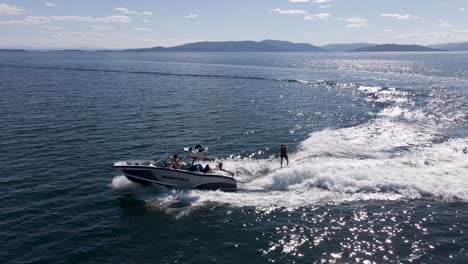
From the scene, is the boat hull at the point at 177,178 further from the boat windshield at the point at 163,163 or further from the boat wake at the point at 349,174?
the boat windshield at the point at 163,163

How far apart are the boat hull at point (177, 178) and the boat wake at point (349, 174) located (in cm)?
73

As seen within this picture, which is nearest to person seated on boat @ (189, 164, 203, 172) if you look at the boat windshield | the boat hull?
the boat hull

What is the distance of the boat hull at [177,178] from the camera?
90.7 ft

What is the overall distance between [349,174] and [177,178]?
12.9 meters

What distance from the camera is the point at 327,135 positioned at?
140 feet

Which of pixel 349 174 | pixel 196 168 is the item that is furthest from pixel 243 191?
pixel 349 174

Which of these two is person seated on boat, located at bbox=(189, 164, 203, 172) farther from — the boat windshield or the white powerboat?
the boat windshield

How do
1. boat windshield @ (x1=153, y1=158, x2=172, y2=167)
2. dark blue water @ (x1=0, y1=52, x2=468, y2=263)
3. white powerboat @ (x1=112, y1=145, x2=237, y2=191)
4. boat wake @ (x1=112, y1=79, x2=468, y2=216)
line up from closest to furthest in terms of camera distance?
dark blue water @ (x1=0, y1=52, x2=468, y2=263), boat wake @ (x1=112, y1=79, x2=468, y2=216), white powerboat @ (x1=112, y1=145, x2=237, y2=191), boat windshield @ (x1=153, y1=158, x2=172, y2=167)

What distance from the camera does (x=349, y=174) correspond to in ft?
94.3

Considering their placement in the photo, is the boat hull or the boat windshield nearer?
the boat hull

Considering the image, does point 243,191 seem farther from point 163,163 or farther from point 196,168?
point 163,163

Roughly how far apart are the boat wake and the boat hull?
28.7 inches

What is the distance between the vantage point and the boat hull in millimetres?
27641

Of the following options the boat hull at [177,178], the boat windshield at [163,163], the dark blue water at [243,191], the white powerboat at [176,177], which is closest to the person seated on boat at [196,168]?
the white powerboat at [176,177]
